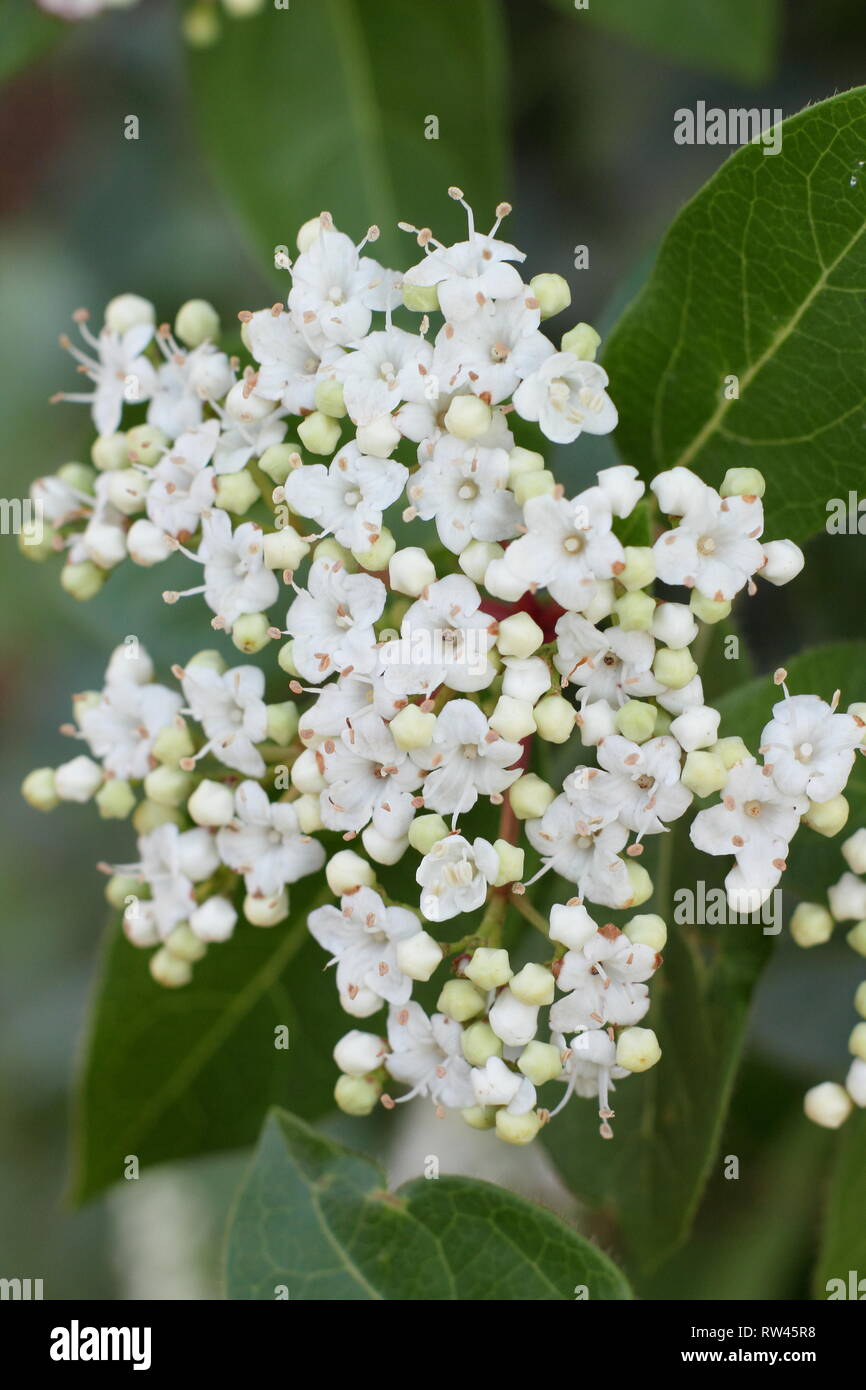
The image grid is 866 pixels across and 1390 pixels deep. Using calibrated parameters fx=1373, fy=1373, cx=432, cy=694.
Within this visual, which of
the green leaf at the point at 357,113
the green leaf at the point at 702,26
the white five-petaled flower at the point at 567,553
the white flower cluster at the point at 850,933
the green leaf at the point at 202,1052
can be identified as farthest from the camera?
the green leaf at the point at 357,113

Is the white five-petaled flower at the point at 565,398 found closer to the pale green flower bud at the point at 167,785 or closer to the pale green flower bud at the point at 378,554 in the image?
the pale green flower bud at the point at 378,554

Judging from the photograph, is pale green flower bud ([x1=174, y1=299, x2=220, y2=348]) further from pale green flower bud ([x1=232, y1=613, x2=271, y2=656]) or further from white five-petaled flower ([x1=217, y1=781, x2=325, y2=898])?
white five-petaled flower ([x1=217, y1=781, x2=325, y2=898])

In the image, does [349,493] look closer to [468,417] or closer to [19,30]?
[468,417]

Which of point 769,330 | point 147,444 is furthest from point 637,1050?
point 147,444

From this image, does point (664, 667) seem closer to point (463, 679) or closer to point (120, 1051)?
point (463, 679)

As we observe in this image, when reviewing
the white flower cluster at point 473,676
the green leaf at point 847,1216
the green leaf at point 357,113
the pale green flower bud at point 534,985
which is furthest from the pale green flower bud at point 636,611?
the green leaf at point 357,113
